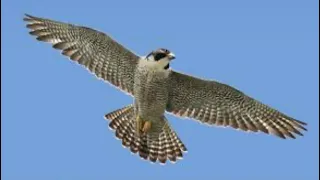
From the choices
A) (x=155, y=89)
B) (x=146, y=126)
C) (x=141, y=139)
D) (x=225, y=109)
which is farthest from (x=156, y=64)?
(x=141, y=139)

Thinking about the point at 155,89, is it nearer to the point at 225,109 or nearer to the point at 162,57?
the point at 162,57

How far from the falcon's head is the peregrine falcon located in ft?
0.12

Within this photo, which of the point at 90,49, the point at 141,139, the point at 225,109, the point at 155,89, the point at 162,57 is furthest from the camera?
the point at 141,139

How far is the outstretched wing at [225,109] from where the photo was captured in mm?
14055

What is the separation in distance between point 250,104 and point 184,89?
1.29 metres

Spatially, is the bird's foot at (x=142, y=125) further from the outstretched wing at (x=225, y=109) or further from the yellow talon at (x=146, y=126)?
the outstretched wing at (x=225, y=109)

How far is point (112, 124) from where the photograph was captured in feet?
49.0

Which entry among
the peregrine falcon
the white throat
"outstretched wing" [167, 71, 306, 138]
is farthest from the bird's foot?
the white throat

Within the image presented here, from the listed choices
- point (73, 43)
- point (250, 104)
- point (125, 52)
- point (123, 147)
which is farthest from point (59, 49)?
point (250, 104)

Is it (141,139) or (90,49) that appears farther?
(141,139)

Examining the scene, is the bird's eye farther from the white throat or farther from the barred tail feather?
the barred tail feather

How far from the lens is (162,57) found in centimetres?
1322

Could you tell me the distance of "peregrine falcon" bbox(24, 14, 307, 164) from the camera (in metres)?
13.6

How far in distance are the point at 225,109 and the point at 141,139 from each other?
1759 mm
